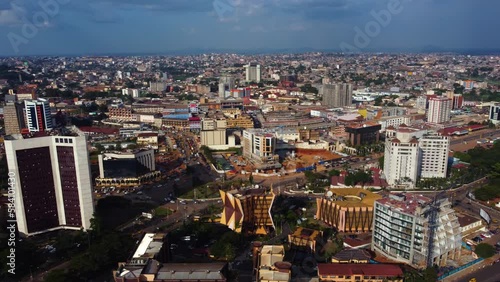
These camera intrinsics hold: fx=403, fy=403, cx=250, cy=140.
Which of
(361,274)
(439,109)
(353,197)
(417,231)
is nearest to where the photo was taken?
(361,274)

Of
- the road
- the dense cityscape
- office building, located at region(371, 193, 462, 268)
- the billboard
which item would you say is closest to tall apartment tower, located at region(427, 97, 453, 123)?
the dense cityscape

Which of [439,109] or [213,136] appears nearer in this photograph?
[213,136]

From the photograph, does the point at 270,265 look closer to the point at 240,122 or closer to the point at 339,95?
the point at 240,122

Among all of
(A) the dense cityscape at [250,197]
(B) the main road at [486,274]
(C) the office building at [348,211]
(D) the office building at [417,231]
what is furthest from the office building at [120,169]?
(B) the main road at [486,274]

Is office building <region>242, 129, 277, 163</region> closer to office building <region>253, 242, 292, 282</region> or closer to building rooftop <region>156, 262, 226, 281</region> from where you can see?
office building <region>253, 242, 292, 282</region>

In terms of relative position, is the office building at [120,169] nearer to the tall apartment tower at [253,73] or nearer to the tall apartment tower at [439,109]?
the tall apartment tower at [439,109]

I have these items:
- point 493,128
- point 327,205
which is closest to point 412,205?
point 327,205

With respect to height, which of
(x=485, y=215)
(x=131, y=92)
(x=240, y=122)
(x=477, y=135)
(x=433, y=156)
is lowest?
(x=477, y=135)

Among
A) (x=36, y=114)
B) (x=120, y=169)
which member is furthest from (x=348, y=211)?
(x=36, y=114)
